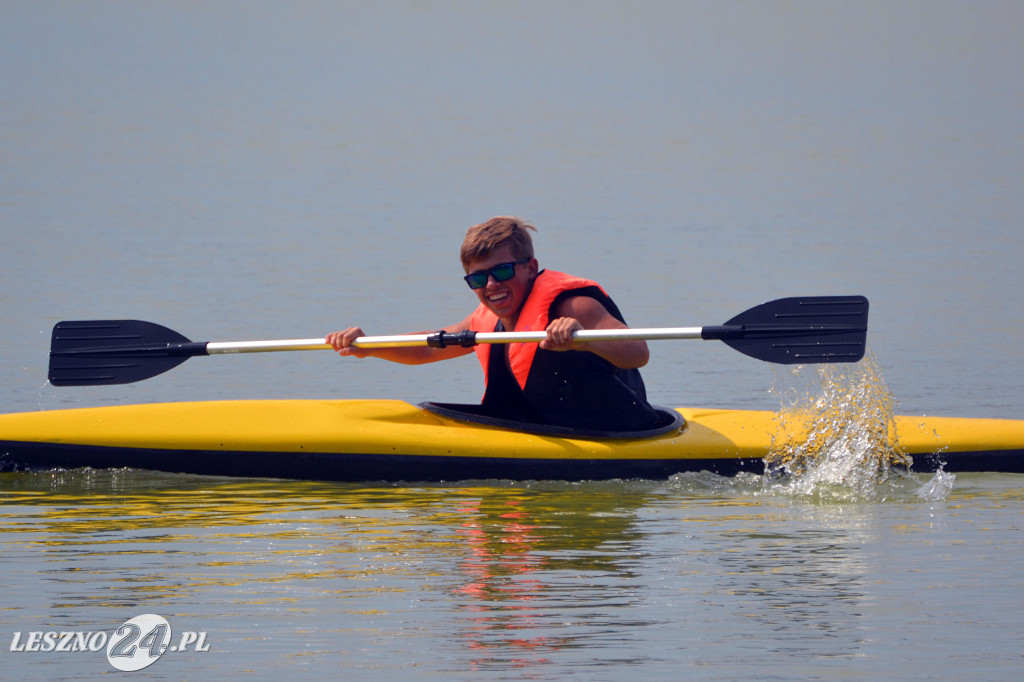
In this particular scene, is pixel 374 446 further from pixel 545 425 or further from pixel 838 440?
pixel 838 440

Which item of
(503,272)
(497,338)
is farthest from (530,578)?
(503,272)

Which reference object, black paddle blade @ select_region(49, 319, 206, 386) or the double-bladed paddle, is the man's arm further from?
black paddle blade @ select_region(49, 319, 206, 386)

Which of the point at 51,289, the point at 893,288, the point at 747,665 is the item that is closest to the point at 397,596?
the point at 747,665

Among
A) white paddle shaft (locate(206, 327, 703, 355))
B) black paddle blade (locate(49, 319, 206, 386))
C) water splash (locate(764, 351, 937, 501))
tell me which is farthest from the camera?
black paddle blade (locate(49, 319, 206, 386))

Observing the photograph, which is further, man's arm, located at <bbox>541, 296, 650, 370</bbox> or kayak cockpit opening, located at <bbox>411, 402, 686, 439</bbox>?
kayak cockpit opening, located at <bbox>411, 402, 686, 439</bbox>

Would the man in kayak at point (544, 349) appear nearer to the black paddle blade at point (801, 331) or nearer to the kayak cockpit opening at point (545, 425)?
the kayak cockpit opening at point (545, 425)

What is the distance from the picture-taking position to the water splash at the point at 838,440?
18.3 ft

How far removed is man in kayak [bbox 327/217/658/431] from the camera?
5.63 metres

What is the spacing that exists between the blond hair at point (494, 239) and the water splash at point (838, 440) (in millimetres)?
1227

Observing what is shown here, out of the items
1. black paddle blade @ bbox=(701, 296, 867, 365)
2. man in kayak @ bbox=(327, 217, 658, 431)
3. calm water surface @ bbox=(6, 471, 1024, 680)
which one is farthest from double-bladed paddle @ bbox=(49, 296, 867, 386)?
calm water surface @ bbox=(6, 471, 1024, 680)

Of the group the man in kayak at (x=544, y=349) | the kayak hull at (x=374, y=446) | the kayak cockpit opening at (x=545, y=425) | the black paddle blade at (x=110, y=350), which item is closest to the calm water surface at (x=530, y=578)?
the kayak hull at (x=374, y=446)

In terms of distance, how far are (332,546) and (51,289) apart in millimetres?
11711

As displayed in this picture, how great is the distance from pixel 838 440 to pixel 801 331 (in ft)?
1.72

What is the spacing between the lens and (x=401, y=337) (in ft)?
19.3
